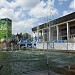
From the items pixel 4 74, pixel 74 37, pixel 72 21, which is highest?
pixel 72 21

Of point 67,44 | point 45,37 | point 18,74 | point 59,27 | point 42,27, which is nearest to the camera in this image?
point 18,74

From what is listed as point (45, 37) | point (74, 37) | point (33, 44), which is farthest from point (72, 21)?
point (45, 37)

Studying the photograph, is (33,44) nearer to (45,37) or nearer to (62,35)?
(62,35)

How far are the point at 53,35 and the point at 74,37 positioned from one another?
17.6m

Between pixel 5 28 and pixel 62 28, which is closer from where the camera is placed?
pixel 62 28

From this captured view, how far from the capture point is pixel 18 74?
15.3 m

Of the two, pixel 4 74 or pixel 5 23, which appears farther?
pixel 5 23

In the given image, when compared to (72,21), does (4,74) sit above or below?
below

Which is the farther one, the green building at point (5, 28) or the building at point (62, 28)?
the green building at point (5, 28)

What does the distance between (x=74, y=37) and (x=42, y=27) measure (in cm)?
2619

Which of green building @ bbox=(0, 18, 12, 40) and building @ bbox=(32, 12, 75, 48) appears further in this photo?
green building @ bbox=(0, 18, 12, 40)

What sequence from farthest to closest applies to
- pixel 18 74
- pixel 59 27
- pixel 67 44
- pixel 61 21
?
pixel 59 27 → pixel 61 21 → pixel 67 44 → pixel 18 74

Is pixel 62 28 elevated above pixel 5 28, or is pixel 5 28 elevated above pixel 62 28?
pixel 5 28

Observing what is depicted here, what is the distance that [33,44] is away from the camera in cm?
8312
